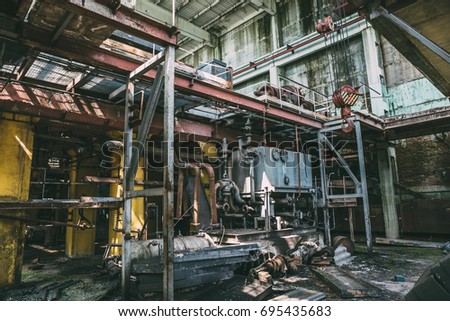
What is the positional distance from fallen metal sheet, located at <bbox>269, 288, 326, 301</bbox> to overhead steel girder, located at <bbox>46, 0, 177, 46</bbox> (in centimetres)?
439

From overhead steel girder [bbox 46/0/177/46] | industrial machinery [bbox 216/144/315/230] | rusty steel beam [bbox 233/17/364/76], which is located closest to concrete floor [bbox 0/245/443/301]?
industrial machinery [bbox 216/144/315/230]

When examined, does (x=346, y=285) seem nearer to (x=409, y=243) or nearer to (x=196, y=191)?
(x=196, y=191)

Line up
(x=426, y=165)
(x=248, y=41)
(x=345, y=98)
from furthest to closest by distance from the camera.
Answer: (x=248, y=41), (x=426, y=165), (x=345, y=98)

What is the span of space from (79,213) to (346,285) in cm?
753

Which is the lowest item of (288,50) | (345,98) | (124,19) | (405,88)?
(124,19)

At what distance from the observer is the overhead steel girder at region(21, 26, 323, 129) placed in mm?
4270

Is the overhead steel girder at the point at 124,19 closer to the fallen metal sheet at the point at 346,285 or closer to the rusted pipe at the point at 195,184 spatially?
the rusted pipe at the point at 195,184

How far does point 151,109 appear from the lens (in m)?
4.39

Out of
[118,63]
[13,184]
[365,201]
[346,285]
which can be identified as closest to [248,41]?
[365,201]

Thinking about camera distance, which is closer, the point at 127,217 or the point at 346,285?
the point at 127,217

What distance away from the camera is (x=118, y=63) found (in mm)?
5055

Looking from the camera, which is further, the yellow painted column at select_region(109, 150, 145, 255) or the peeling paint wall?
the peeling paint wall

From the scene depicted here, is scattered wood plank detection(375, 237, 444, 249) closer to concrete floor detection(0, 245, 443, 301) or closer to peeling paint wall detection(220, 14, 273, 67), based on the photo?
concrete floor detection(0, 245, 443, 301)
